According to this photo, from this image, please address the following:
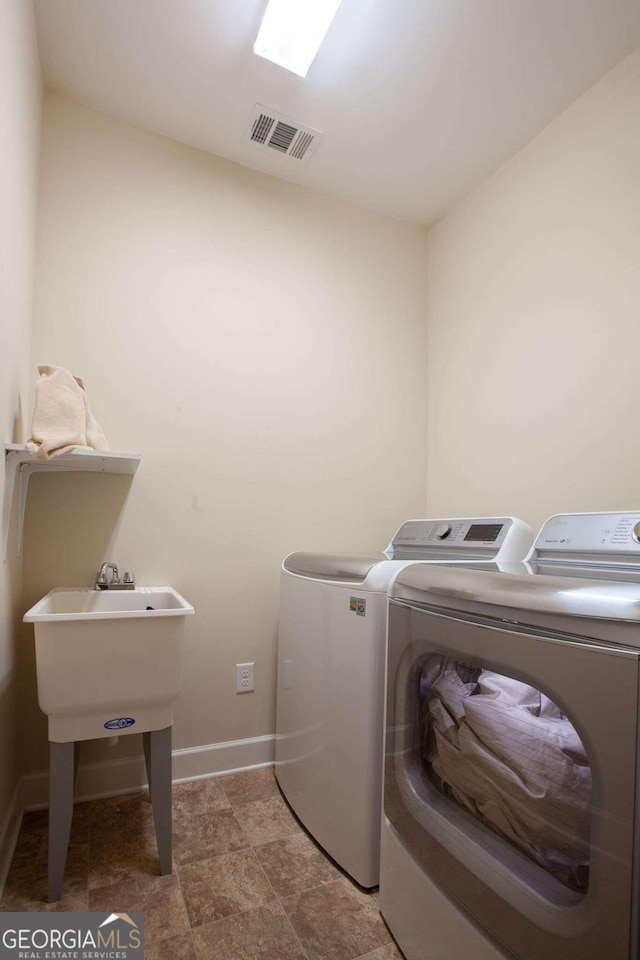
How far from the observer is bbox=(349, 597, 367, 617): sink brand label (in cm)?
127

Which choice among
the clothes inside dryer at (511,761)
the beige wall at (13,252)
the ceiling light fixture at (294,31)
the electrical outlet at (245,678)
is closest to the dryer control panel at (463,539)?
the clothes inside dryer at (511,761)

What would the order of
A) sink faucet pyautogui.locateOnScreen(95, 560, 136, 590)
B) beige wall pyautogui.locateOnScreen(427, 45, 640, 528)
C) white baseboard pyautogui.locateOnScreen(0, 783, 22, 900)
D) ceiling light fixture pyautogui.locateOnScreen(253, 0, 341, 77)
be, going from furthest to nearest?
sink faucet pyautogui.locateOnScreen(95, 560, 136, 590) < beige wall pyautogui.locateOnScreen(427, 45, 640, 528) < ceiling light fixture pyautogui.locateOnScreen(253, 0, 341, 77) < white baseboard pyautogui.locateOnScreen(0, 783, 22, 900)

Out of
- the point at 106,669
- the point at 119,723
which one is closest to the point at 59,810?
the point at 119,723

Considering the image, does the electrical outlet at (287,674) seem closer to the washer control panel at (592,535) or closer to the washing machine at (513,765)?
the washing machine at (513,765)

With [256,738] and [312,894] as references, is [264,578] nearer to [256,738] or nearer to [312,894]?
[256,738]

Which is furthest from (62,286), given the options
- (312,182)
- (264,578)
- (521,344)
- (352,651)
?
(521,344)

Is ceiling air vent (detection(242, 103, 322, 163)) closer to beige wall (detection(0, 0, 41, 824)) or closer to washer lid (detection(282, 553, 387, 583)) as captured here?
beige wall (detection(0, 0, 41, 824))

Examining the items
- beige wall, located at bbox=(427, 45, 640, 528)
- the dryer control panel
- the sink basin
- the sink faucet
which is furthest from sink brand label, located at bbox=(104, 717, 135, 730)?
beige wall, located at bbox=(427, 45, 640, 528)

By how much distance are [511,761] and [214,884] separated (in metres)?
0.97

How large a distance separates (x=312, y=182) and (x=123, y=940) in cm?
262

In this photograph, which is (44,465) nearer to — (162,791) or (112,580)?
(112,580)

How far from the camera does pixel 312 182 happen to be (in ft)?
6.97

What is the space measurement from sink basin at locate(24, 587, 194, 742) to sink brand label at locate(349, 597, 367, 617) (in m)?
0.45

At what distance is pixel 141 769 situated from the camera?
171 cm
